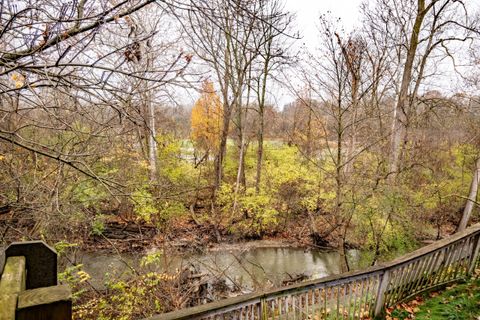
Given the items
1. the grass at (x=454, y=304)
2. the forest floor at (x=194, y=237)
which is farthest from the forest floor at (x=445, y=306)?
the forest floor at (x=194, y=237)

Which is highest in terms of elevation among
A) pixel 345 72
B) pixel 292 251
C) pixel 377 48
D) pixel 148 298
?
pixel 377 48

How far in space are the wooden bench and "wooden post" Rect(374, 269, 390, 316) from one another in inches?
159

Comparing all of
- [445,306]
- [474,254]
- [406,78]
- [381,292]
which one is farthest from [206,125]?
[445,306]

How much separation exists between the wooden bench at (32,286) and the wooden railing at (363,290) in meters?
1.34

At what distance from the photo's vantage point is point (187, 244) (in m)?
10.8

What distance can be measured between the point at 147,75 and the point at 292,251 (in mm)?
10669

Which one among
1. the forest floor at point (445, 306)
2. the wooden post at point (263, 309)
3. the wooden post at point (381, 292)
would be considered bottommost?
the forest floor at point (445, 306)

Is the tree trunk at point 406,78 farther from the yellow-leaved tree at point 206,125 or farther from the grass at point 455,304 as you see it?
the yellow-leaved tree at point 206,125

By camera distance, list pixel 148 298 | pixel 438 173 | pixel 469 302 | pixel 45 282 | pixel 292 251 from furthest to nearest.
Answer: pixel 438 173, pixel 292 251, pixel 148 298, pixel 469 302, pixel 45 282

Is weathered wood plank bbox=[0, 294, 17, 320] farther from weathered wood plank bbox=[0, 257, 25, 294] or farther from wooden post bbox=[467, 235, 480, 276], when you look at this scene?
wooden post bbox=[467, 235, 480, 276]

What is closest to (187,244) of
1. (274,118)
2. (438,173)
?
(438,173)

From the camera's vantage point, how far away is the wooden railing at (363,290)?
2.79 m

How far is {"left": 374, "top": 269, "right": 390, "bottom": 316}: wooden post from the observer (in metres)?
3.88

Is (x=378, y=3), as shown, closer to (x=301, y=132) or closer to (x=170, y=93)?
(x=170, y=93)
